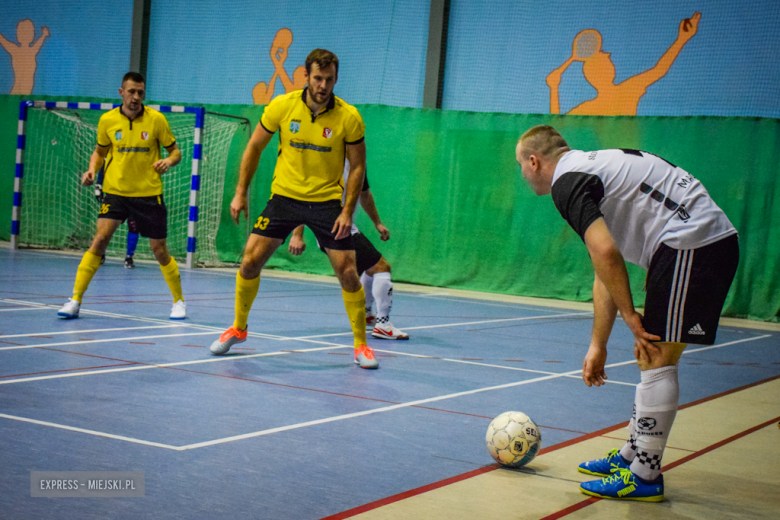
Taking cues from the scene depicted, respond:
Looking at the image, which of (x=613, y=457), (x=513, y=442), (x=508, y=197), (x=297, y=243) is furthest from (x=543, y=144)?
(x=508, y=197)

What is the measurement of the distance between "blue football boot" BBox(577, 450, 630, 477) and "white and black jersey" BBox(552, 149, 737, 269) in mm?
928

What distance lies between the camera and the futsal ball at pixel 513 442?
3.48 metres

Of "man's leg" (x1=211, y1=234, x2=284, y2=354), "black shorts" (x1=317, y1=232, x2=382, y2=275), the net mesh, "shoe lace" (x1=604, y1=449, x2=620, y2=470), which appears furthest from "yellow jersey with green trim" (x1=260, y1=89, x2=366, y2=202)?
the net mesh

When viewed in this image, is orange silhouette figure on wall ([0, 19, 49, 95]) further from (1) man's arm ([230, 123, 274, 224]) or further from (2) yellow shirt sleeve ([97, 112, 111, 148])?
(1) man's arm ([230, 123, 274, 224])

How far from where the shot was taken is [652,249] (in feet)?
10.5

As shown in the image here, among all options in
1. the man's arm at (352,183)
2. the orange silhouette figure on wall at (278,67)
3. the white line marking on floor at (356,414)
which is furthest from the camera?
the orange silhouette figure on wall at (278,67)

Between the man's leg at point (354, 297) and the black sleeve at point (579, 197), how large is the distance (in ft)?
9.10

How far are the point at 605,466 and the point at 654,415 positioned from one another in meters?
0.41

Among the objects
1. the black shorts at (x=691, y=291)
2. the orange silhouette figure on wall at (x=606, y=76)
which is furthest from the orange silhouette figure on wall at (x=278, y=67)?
the black shorts at (x=691, y=291)

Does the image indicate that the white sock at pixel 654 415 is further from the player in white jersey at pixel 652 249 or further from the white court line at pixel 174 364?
the white court line at pixel 174 364

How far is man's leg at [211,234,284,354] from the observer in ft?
18.7

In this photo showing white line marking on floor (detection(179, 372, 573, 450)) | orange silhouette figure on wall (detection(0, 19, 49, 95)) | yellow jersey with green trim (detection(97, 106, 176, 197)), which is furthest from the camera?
orange silhouette figure on wall (detection(0, 19, 49, 95))

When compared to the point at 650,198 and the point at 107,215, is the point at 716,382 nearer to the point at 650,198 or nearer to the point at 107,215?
the point at 650,198

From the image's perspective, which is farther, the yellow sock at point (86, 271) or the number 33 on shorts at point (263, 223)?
the yellow sock at point (86, 271)
